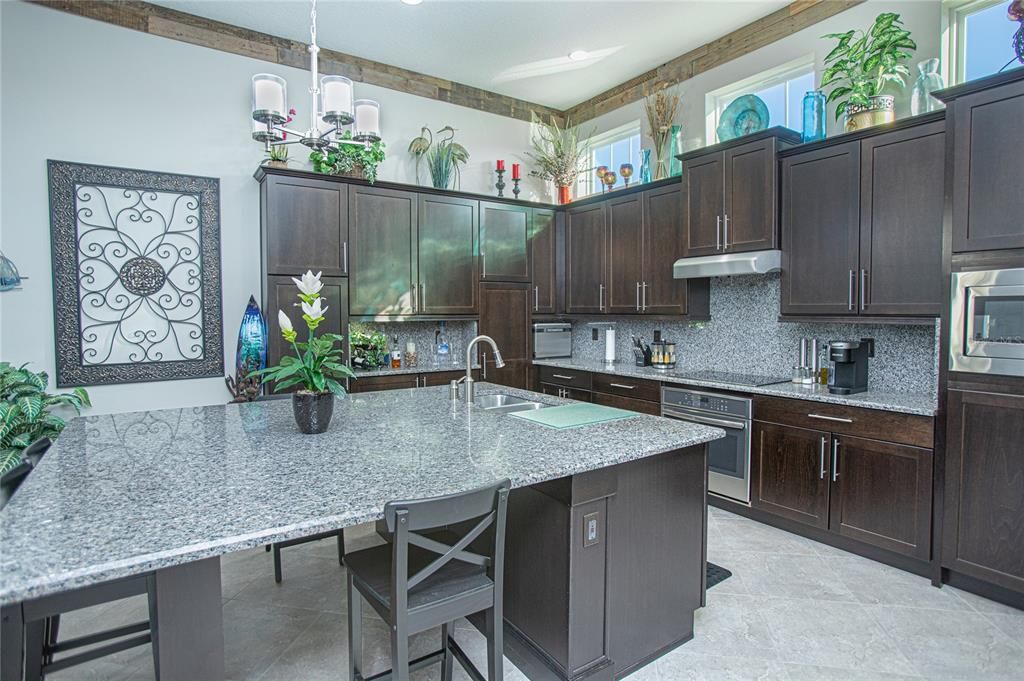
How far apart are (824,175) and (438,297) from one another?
2.95 metres

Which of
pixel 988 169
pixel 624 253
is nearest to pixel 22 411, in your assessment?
pixel 624 253

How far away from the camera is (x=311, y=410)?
79.9 inches

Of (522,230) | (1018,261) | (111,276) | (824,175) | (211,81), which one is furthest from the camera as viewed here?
(522,230)

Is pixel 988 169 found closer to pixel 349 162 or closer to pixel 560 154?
pixel 560 154

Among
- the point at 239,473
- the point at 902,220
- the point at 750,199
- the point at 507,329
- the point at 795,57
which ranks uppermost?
the point at 795,57

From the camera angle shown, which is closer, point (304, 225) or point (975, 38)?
point (975, 38)

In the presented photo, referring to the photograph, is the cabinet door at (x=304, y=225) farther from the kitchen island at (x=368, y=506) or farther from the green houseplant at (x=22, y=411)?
the kitchen island at (x=368, y=506)

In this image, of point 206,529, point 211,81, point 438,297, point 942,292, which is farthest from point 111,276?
point 942,292

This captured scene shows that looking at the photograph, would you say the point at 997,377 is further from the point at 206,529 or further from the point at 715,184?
the point at 206,529

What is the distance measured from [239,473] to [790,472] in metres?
3.04

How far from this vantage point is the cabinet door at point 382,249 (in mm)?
4262

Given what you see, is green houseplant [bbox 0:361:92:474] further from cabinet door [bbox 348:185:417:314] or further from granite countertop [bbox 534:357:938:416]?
granite countertop [bbox 534:357:938:416]

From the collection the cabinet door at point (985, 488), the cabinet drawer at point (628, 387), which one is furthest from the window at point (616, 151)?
the cabinet door at point (985, 488)

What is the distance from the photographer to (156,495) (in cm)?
138
